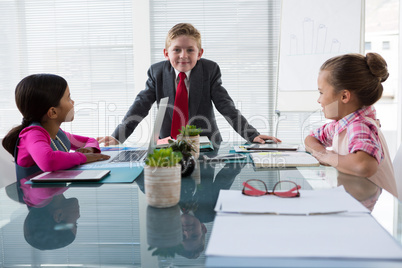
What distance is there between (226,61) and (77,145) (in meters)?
2.45

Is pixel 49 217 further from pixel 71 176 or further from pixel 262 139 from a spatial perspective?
pixel 262 139

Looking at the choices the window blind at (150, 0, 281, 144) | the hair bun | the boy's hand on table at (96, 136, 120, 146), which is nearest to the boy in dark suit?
the boy's hand on table at (96, 136, 120, 146)

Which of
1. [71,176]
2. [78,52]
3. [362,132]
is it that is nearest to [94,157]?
[71,176]

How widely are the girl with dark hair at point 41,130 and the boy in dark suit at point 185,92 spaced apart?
0.57 metres

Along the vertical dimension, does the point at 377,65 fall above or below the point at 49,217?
above

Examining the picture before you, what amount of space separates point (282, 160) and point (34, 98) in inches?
41.8

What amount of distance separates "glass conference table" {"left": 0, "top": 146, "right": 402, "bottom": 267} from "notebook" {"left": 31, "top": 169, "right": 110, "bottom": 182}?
6cm

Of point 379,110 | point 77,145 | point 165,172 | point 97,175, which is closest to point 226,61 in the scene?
point 379,110

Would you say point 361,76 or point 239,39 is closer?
point 361,76

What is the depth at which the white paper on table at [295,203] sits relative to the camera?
726 millimetres

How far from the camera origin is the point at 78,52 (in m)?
4.15

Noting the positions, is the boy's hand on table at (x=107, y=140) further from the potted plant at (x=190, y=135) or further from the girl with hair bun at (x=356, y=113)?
the girl with hair bun at (x=356, y=113)

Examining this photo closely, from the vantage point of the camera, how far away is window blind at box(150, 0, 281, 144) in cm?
392

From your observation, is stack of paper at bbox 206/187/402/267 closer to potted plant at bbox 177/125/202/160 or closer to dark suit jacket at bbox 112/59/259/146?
A: potted plant at bbox 177/125/202/160
